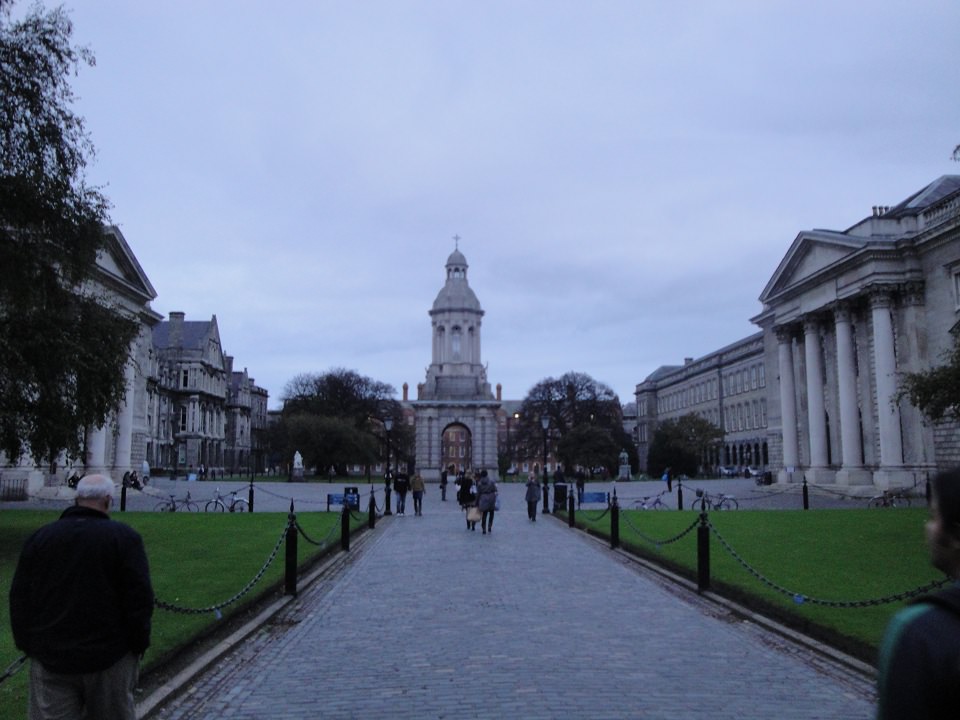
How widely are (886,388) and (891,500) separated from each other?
9.42 meters

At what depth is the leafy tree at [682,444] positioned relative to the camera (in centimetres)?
8469

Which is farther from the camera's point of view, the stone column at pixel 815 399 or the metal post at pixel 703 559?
the stone column at pixel 815 399

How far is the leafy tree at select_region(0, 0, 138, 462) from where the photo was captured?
1789 cm

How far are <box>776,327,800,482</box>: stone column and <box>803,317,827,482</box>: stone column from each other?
108 inches

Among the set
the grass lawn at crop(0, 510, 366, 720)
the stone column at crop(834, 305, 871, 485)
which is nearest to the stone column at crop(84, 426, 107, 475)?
the grass lawn at crop(0, 510, 366, 720)

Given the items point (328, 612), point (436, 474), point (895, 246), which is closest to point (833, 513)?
point (895, 246)

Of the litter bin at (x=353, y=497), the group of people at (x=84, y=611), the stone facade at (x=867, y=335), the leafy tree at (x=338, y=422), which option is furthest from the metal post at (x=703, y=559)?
the leafy tree at (x=338, y=422)

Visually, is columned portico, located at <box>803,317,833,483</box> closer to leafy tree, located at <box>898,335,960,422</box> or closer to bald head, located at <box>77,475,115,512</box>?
leafy tree, located at <box>898,335,960,422</box>

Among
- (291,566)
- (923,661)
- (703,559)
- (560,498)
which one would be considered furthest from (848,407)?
(923,661)

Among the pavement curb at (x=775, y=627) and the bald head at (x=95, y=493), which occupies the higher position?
the bald head at (x=95, y=493)

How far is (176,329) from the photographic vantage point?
10431 centimetres

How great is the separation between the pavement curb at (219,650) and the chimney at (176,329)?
90735mm

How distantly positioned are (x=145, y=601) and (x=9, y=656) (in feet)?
15.0

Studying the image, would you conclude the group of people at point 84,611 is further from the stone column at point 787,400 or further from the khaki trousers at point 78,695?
the stone column at point 787,400
